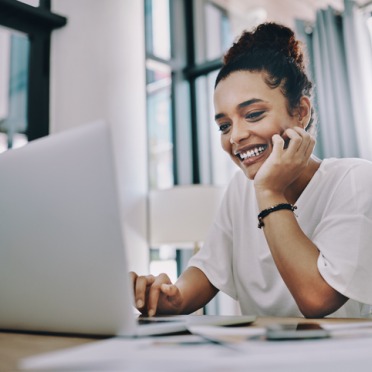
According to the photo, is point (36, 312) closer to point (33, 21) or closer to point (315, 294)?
point (315, 294)

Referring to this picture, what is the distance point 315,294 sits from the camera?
0.93m

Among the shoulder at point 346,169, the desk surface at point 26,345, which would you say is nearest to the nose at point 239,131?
the shoulder at point 346,169

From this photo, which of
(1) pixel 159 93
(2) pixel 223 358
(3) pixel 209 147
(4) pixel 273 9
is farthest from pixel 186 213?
(2) pixel 223 358

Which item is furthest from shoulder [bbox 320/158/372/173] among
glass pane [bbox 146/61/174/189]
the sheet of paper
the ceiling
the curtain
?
glass pane [bbox 146/61/174/189]

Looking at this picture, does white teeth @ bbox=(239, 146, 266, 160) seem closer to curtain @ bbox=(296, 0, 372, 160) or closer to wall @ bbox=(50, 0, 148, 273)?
curtain @ bbox=(296, 0, 372, 160)

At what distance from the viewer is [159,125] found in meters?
3.98

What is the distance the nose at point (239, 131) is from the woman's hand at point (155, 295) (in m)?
0.49

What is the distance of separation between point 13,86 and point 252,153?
250 cm

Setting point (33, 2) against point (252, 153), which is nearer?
Result: point (252, 153)

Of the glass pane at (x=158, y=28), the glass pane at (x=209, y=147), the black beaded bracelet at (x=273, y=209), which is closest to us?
the black beaded bracelet at (x=273, y=209)

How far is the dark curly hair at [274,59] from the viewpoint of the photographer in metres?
1.38

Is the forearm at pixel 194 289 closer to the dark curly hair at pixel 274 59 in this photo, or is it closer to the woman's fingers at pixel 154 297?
the woman's fingers at pixel 154 297

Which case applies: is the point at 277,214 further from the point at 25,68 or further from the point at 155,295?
the point at 25,68

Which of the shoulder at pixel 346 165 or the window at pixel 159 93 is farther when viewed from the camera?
the window at pixel 159 93
